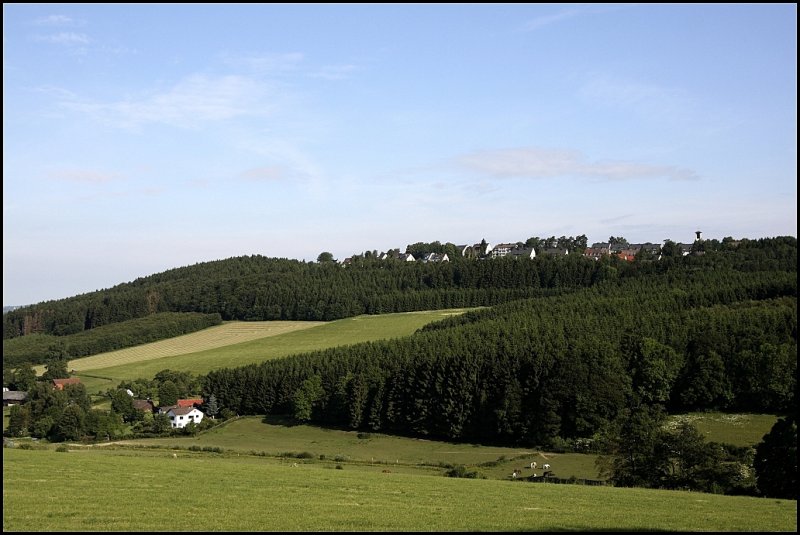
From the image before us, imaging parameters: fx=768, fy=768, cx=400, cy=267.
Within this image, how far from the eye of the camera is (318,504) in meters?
26.5

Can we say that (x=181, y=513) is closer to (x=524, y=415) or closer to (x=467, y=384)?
(x=524, y=415)

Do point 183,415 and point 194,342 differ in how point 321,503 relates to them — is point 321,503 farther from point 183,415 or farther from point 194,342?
point 194,342

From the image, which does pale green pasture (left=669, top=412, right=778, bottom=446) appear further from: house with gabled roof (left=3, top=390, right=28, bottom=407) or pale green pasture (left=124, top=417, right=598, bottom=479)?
house with gabled roof (left=3, top=390, right=28, bottom=407)

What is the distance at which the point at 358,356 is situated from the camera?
113750 mm

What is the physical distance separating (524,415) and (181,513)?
63724 millimetres

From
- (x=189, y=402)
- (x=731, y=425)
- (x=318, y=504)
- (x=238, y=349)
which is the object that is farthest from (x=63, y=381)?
(x=318, y=504)

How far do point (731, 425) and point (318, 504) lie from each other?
6473cm

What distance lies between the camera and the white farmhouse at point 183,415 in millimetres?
104750

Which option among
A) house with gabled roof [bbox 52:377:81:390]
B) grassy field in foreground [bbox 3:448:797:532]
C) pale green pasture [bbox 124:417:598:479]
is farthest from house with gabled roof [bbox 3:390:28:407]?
grassy field in foreground [bbox 3:448:797:532]

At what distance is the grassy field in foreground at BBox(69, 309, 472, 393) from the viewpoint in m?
137

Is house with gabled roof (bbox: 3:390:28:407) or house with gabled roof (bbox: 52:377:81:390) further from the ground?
house with gabled roof (bbox: 52:377:81:390)

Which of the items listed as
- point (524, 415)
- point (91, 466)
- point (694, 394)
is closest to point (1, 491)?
point (91, 466)

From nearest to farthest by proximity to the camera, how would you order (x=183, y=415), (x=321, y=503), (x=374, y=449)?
1. (x=321, y=503)
2. (x=374, y=449)
3. (x=183, y=415)

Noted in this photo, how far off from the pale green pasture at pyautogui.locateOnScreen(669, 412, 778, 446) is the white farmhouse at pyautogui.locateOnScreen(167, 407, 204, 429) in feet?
206
